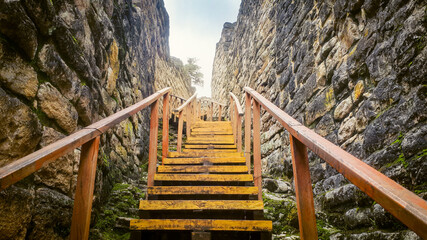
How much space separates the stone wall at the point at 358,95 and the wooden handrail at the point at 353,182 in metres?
0.61

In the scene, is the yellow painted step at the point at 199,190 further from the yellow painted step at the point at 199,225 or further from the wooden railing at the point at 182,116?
the wooden railing at the point at 182,116

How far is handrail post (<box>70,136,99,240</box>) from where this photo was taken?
977 mm

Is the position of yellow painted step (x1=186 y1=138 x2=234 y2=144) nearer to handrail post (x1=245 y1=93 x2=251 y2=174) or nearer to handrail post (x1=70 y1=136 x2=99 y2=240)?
handrail post (x1=245 y1=93 x2=251 y2=174)

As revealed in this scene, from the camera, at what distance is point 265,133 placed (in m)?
3.92

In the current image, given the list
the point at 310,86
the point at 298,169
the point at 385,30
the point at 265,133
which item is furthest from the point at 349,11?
the point at 265,133

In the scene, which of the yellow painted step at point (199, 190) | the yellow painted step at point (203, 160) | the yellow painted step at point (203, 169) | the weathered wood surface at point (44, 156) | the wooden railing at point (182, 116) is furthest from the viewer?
the wooden railing at point (182, 116)

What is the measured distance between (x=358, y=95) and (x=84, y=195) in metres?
1.90

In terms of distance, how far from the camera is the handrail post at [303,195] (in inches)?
37.4

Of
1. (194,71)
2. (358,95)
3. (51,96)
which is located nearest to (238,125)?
(358,95)

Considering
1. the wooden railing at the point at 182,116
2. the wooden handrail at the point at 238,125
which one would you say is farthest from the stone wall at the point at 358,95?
the wooden railing at the point at 182,116

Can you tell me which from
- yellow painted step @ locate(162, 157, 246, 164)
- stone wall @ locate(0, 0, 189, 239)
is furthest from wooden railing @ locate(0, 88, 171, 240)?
yellow painted step @ locate(162, 157, 246, 164)

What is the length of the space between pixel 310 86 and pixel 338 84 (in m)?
0.54

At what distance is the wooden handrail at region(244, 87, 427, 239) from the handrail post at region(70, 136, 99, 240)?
0.90 metres

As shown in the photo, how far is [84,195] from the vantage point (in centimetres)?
101
